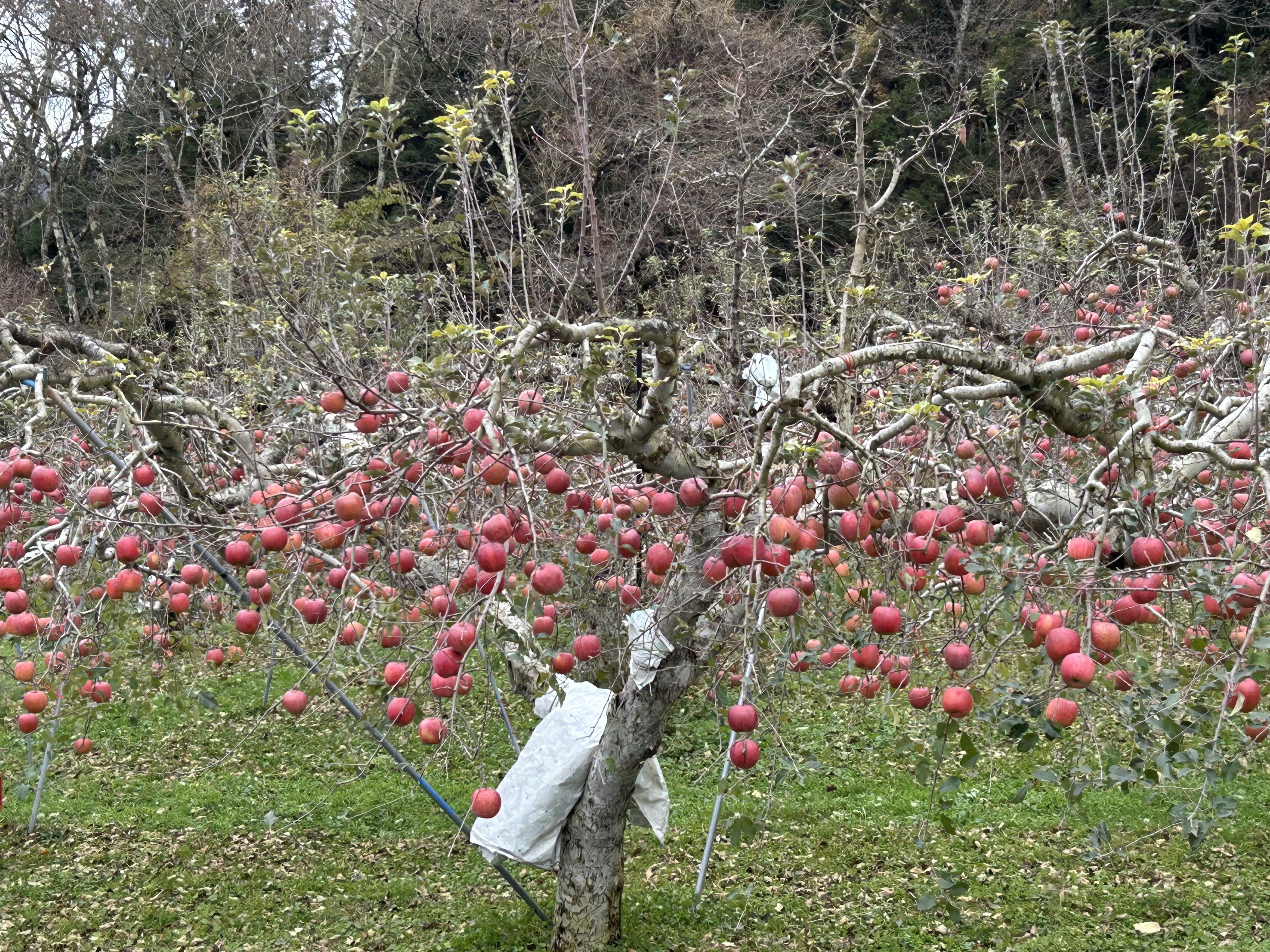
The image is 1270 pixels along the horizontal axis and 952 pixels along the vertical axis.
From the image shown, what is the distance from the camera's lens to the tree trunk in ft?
10.7

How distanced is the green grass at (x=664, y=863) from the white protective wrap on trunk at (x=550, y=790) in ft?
1.05

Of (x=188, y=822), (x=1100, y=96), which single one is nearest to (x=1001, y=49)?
(x=1100, y=96)

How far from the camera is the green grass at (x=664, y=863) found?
3.78m

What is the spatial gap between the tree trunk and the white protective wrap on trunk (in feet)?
0.18

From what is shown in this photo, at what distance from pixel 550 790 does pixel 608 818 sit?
244 millimetres

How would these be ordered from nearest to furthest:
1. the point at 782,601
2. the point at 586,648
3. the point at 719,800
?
the point at 782,601, the point at 586,648, the point at 719,800

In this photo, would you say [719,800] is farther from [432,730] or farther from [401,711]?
[401,711]

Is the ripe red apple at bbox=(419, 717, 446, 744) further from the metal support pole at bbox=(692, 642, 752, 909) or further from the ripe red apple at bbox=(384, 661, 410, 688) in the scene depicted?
the metal support pole at bbox=(692, 642, 752, 909)

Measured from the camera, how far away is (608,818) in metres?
3.56

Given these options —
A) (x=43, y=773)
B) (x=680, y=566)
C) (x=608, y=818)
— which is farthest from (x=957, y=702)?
(x=43, y=773)

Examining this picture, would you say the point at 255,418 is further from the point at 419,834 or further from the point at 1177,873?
the point at 1177,873

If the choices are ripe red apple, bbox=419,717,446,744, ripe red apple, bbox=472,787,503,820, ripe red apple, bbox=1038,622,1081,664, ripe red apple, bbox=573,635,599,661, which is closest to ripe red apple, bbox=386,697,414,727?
ripe red apple, bbox=419,717,446,744

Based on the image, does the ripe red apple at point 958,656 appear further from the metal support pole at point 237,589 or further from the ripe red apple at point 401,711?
the metal support pole at point 237,589

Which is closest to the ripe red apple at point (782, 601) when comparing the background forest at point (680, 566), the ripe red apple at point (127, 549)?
the background forest at point (680, 566)
